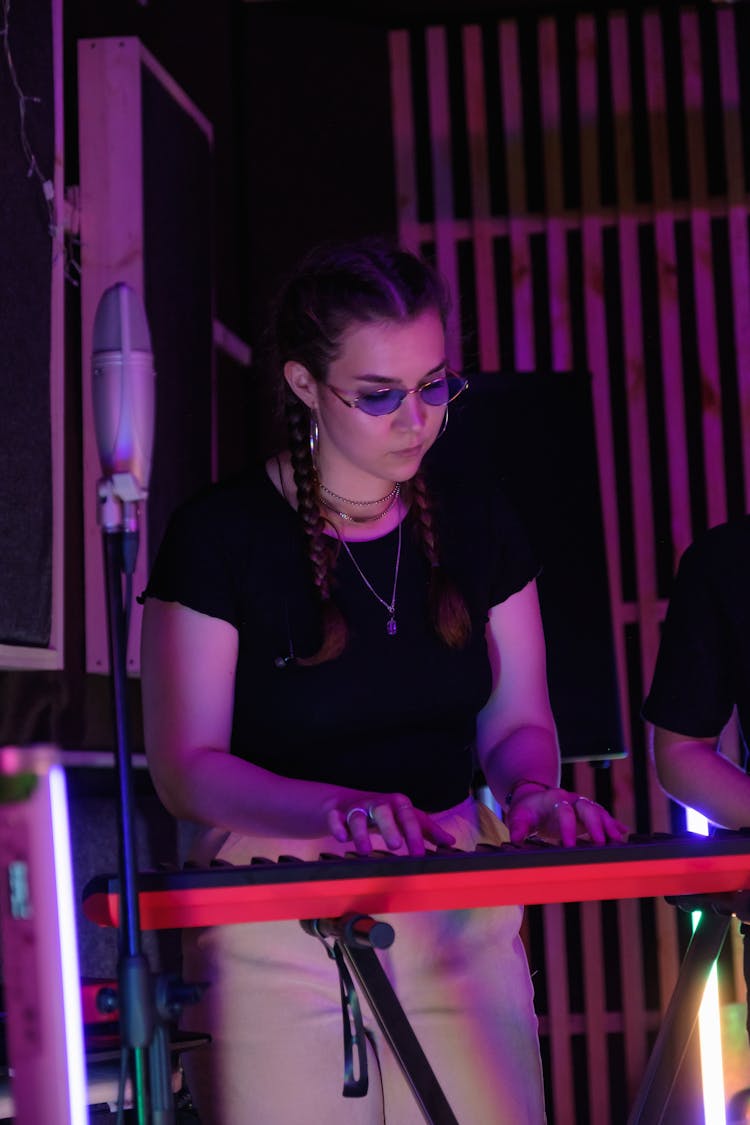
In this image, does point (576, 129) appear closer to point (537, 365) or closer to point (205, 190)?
point (537, 365)

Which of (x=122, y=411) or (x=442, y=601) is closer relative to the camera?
(x=122, y=411)

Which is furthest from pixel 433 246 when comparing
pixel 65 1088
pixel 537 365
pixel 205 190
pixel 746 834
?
pixel 65 1088

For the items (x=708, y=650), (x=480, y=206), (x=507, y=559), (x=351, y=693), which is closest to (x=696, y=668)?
(x=708, y=650)

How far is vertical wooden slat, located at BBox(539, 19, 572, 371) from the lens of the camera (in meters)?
4.58

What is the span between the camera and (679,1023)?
1650mm

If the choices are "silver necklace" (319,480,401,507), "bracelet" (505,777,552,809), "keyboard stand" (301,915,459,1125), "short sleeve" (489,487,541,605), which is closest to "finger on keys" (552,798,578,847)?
"bracelet" (505,777,552,809)

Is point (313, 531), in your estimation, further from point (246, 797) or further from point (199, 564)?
point (246, 797)

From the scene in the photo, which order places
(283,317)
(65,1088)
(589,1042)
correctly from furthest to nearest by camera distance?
1. (589,1042)
2. (283,317)
3. (65,1088)

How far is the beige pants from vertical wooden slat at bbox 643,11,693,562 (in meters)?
2.87

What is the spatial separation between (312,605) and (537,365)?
278cm

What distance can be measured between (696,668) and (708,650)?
1.4 inches

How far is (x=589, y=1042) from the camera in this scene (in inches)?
176

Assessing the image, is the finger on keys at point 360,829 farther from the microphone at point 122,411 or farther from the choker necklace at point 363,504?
the choker necklace at point 363,504

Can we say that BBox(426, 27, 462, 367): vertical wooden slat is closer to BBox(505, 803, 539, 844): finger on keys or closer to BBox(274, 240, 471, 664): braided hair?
BBox(274, 240, 471, 664): braided hair
